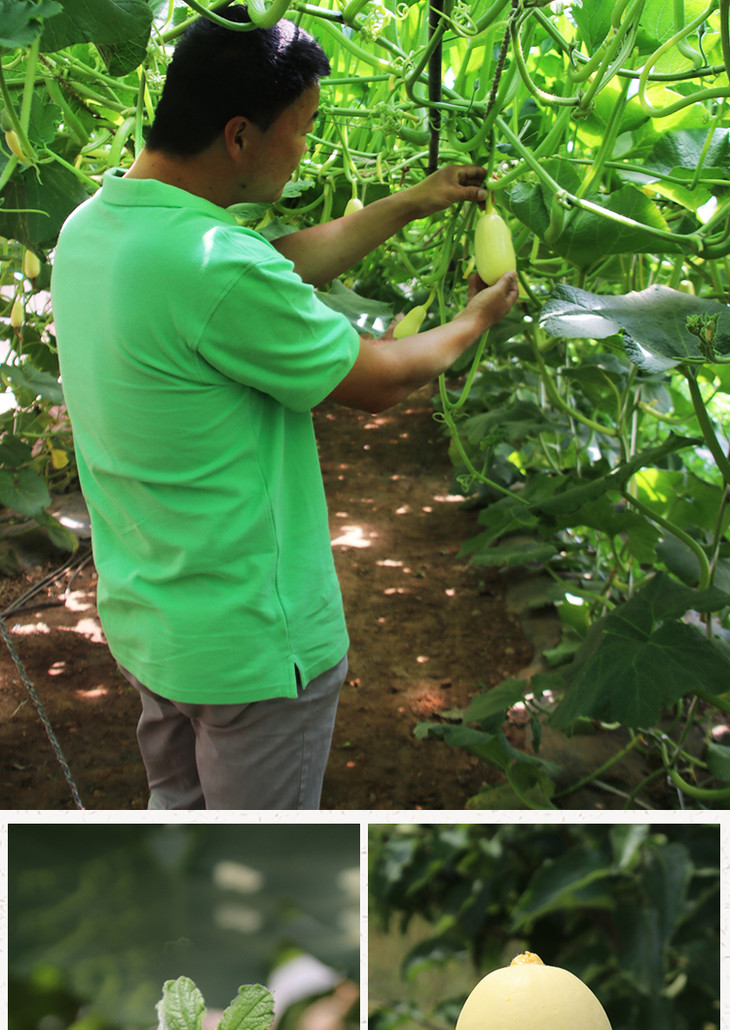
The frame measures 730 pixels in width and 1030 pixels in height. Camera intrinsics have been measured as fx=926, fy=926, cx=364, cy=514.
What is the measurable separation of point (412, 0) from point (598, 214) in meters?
0.65

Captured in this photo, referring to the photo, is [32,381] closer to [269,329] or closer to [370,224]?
[370,224]

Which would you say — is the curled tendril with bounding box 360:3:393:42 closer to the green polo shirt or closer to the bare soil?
the green polo shirt

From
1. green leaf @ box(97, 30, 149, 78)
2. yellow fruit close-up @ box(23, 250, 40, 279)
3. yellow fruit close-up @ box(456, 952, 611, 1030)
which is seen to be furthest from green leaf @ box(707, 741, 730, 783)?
yellow fruit close-up @ box(23, 250, 40, 279)

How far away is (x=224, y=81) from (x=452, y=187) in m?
0.35

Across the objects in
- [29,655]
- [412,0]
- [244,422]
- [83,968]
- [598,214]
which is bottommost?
[29,655]

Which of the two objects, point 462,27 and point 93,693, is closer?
point 462,27

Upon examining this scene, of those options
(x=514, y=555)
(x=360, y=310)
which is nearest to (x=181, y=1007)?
(x=360, y=310)

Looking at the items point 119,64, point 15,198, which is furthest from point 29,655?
point 119,64

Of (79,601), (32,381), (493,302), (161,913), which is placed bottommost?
(79,601)

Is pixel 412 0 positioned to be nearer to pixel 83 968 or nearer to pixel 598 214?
pixel 598 214

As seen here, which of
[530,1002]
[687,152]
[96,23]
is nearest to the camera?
[530,1002]

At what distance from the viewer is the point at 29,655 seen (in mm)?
2527

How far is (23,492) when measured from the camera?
2.26 meters

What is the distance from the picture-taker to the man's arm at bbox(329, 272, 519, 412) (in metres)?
0.99
